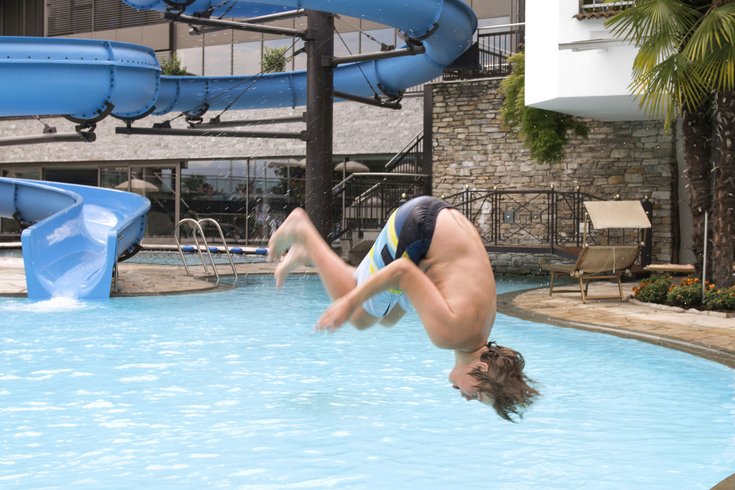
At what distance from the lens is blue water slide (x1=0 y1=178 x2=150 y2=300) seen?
1346 centimetres

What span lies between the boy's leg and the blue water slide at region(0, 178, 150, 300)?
943 cm

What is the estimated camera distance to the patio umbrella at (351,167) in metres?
23.8

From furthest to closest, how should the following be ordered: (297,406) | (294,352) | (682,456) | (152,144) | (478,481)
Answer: (152,144)
(294,352)
(297,406)
(682,456)
(478,481)

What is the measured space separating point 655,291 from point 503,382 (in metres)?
9.09

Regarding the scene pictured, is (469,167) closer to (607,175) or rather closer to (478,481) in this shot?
(607,175)

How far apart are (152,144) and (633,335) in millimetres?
20838

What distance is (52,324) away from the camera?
1078cm

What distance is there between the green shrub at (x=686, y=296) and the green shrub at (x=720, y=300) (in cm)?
21

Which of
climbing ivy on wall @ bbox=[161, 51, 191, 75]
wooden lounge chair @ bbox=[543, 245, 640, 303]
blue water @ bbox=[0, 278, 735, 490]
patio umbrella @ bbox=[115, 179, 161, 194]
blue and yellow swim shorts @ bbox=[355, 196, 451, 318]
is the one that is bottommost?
blue water @ bbox=[0, 278, 735, 490]

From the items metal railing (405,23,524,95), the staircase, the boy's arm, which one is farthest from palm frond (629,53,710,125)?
metal railing (405,23,524,95)

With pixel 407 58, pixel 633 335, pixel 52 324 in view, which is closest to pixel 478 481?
pixel 633 335

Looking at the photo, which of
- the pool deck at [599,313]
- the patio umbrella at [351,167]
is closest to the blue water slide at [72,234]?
the pool deck at [599,313]

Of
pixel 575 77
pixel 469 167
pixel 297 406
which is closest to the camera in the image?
pixel 297 406

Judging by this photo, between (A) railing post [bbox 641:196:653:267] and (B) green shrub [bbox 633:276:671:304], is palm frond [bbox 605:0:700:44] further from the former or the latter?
(A) railing post [bbox 641:196:653:267]
